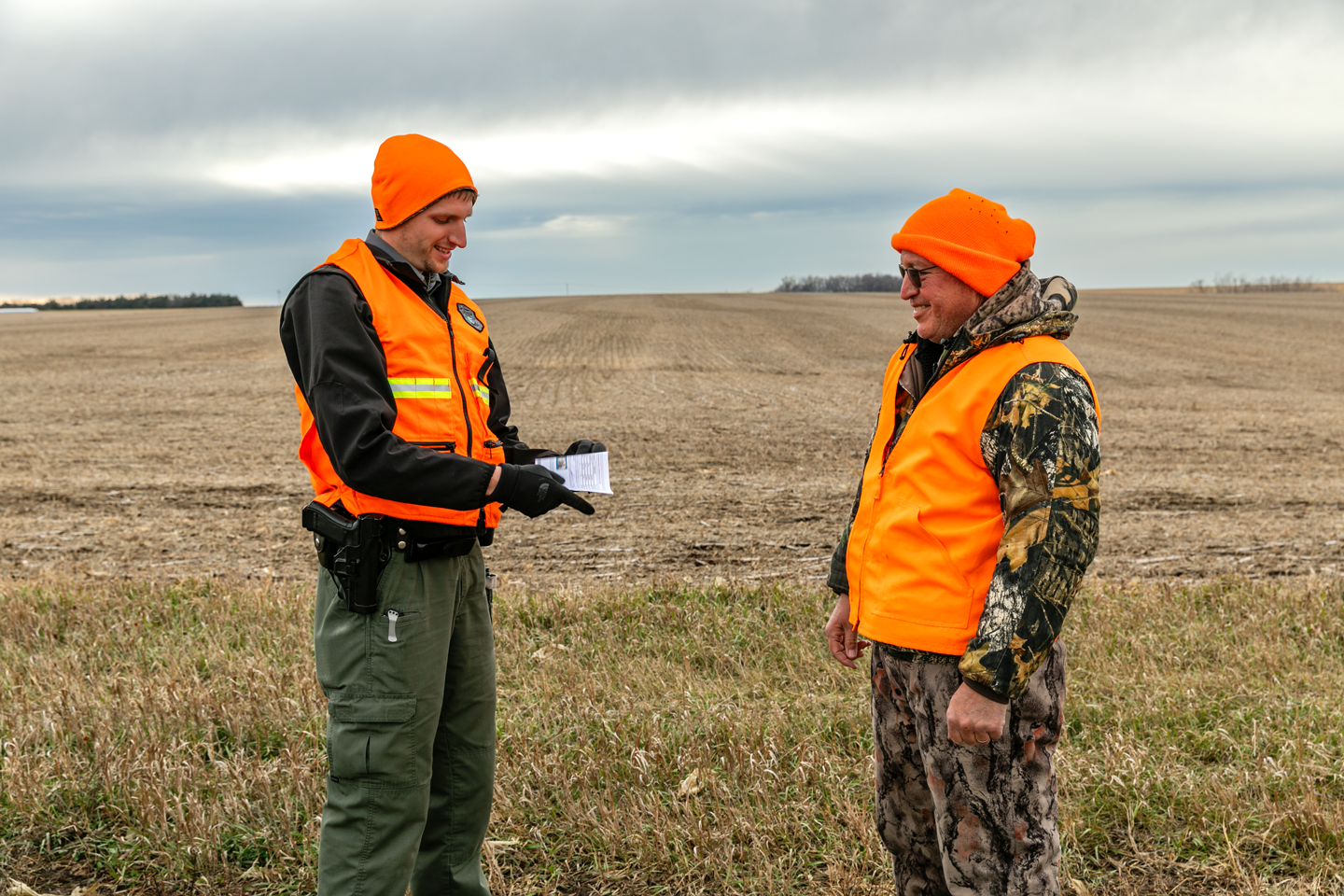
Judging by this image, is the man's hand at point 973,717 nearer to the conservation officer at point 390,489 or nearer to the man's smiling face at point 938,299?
the man's smiling face at point 938,299

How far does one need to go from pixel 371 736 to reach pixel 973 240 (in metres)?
2.15

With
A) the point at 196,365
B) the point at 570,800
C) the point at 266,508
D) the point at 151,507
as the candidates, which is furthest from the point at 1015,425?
the point at 196,365

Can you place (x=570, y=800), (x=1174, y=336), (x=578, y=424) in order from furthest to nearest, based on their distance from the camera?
(x=1174, y=336)
(x=578, y=424)
(x=570, y=800)

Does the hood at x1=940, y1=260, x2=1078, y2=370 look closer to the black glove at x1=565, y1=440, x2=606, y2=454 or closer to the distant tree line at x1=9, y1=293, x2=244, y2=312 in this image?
the black glove at x1=565, y1=440, x2=606, y2=454

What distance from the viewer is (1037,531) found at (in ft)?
7.41

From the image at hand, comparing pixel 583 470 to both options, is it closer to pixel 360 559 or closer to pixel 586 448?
pixel 586 448

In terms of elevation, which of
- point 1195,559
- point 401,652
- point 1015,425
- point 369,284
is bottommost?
point 1195,559

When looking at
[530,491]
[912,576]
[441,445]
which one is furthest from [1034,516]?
[441,445]

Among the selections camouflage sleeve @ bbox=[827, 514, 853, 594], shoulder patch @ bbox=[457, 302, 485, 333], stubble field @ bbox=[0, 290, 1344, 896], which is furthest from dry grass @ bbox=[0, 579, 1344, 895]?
shoulder patch @ bbox=[457, 302, 485, 333]

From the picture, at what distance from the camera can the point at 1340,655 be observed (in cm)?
545

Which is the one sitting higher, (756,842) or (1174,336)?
(1174,336)

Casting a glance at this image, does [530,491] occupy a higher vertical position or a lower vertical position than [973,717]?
higher

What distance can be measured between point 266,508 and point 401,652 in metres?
9.40

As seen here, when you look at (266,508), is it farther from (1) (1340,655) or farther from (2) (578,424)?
(1) (1340,655)
